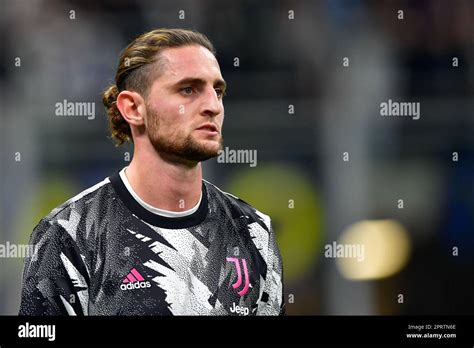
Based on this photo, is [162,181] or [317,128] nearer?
[162,181]

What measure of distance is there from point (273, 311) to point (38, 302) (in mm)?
1215

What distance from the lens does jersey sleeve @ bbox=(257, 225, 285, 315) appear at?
13.5 ft

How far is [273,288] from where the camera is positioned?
4.17 meters

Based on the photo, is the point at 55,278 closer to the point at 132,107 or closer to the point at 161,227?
the point at 161,227

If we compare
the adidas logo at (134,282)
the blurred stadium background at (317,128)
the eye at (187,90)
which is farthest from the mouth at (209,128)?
the blurred stadium background at (317,128)

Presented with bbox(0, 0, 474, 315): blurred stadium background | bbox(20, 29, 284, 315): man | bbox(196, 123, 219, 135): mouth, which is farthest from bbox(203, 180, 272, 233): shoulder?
bbox(0, 0, 474, 315): blurred stadium background

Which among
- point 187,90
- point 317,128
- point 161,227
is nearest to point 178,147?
point 187,90

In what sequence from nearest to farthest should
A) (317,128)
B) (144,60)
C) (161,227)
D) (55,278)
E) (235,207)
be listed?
(55,278) → (161,227) → (144,60) → (235,207) → (317,128)

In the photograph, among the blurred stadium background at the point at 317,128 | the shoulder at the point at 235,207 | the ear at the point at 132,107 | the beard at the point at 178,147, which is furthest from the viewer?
the blurred stadium background at the point at 317,128

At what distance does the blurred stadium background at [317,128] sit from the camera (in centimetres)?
518

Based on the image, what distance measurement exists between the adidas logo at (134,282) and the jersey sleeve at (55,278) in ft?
0.60

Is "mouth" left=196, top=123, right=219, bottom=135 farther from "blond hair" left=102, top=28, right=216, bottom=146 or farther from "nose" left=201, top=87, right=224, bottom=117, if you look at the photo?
"blond hair" left=102, top=28, right=216, bottom=146

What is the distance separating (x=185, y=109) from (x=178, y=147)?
0.20m

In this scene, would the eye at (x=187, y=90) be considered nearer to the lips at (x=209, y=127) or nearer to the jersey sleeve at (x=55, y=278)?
the lips at (x=209, y=127)
